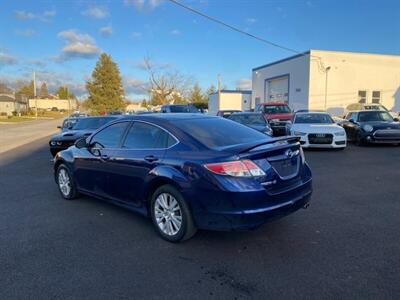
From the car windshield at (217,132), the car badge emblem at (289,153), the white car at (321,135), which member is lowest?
the white car at (321,135)

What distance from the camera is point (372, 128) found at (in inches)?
527

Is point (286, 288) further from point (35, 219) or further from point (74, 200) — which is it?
point (74, 200)

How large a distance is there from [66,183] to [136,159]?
2.43 m

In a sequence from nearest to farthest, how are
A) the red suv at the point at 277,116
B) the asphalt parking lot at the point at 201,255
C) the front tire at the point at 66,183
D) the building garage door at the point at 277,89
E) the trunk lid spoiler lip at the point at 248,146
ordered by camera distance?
the asphalt parking lot at the point at 201,255
the trunk lid spoiler lip at the point at 248,146
the front tire at the point at 66,183
the red suv at the point at 277,116
the building garage door at the point at 277,89

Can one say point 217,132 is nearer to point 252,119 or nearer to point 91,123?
point 91,123

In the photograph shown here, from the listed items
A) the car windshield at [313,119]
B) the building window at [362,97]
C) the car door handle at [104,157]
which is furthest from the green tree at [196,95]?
the car door handle at [104,157]

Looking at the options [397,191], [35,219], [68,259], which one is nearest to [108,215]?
[35,219]

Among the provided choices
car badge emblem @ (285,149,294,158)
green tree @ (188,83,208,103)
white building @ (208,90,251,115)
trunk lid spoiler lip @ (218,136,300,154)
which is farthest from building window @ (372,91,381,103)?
green tree @ (188,83,208,103)

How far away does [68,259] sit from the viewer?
3.97 m

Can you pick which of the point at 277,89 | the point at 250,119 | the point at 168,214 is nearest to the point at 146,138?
the point at 168,214

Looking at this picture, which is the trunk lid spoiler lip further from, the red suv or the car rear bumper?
the red suv

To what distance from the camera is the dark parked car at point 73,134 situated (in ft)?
36.3

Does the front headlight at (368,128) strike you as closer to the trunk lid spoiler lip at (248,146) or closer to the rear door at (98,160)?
the trunk lid spoiler lip at (248,146)

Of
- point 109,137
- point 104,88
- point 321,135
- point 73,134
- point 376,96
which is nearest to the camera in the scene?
point 109,137
